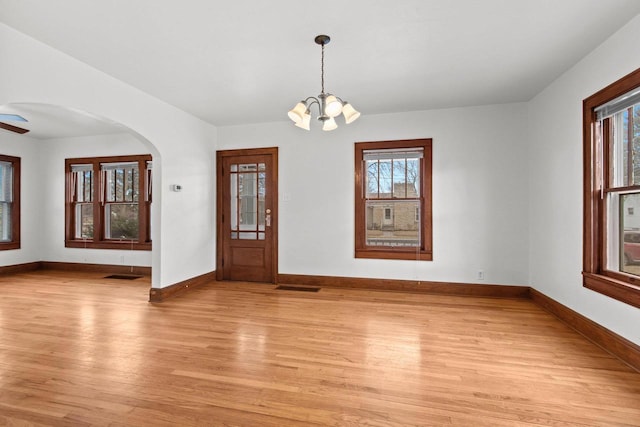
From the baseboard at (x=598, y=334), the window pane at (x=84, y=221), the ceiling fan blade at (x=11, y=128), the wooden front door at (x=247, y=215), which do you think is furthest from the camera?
the window pane at (x=84, y=221)

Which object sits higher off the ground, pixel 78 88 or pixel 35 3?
pixel 35 3

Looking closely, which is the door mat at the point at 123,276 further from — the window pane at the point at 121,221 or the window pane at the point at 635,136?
the window pane at the point at 635,136

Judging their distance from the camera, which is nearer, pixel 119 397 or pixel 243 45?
pixel 119 397

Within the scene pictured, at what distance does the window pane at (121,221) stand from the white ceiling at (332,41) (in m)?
3.25

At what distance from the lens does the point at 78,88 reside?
3.32 metres

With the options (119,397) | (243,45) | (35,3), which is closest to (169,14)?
(243,45)

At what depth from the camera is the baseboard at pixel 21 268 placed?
627 cm

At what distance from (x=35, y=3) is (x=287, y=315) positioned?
3.55m

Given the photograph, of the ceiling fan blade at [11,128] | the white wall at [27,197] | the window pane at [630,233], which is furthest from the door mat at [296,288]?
the white wall at [27,197]

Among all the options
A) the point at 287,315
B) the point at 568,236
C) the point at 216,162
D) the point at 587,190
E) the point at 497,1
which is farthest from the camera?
the point at 216,162

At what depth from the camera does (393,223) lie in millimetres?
5184

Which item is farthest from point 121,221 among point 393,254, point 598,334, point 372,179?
point 598,334

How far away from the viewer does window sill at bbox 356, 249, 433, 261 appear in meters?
4.96

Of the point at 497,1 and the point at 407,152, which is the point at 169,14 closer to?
the point at 497,1
